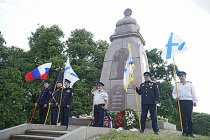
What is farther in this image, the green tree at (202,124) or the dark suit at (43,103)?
the green tree at (202,124)

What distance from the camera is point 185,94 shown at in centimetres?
530

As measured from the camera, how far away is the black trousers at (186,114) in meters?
5.11

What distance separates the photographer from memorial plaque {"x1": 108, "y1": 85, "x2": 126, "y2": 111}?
7916 mm

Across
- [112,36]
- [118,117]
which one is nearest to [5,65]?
[112,36]

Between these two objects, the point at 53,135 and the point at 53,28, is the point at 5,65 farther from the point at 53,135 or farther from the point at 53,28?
the point at 53,135

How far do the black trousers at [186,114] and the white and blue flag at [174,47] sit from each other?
1673 mm

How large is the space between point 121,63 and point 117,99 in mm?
1874

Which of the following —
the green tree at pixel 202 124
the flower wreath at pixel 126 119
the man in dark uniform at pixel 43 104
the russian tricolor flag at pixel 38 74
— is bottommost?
the green tree at pixel 202 124

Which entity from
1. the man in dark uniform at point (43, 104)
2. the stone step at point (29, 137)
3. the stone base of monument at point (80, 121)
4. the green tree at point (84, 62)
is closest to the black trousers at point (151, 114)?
the stone base of monument at point (80, 121)

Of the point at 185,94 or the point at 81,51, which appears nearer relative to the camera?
the point at 185,94

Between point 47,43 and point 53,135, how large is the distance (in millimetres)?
14193

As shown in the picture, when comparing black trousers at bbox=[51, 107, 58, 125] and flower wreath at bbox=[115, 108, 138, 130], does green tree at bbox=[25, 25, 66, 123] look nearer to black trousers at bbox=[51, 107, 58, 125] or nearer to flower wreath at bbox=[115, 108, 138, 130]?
black trousers at bbox=[51, 107, 58, 125]

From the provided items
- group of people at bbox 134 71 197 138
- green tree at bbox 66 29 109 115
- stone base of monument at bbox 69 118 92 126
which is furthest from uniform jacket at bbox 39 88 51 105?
green tree at bbox 66 29 109 115

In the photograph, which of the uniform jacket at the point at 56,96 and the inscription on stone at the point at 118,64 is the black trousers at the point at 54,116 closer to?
the uniform jacket at the point at 56,96
